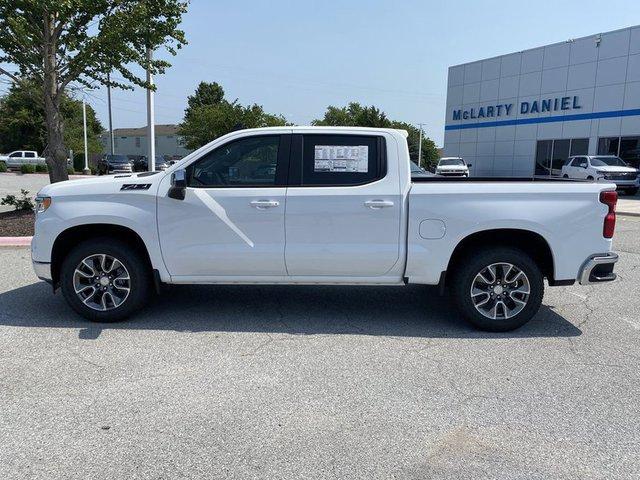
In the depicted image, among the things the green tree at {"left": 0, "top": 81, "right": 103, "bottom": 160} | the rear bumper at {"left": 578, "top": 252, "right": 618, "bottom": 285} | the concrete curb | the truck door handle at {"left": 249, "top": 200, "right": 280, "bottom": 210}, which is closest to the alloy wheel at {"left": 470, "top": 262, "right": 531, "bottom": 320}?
the rear bumper at {"left": 578, "top": 252, "right": 618, "bottom": 285}

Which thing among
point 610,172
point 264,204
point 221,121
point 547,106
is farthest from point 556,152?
point 264,204

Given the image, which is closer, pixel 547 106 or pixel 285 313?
pixel 285 313

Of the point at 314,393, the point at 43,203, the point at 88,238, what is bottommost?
the point at 314,393

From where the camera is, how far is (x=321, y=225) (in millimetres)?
5035

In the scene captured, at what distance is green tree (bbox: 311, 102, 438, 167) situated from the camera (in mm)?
56062

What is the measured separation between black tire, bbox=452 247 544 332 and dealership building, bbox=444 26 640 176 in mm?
25283

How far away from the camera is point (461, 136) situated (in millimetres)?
37812

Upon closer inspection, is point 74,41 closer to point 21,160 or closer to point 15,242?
point 15,242

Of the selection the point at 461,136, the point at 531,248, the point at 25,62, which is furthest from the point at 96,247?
the point at 461,136

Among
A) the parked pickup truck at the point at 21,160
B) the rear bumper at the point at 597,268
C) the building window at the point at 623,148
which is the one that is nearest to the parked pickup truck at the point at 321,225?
the rear bumper at the point at 597,268

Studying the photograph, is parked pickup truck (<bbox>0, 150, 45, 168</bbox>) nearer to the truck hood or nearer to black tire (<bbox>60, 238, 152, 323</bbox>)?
the truck hood

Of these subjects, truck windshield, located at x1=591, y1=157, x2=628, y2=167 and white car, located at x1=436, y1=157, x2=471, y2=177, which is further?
white car, located at x1=436, y1=157, x2=471, y2=177

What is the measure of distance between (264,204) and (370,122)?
51.8 metres

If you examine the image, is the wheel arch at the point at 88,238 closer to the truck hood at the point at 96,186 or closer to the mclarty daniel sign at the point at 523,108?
the truck hood at the point at 96,186
